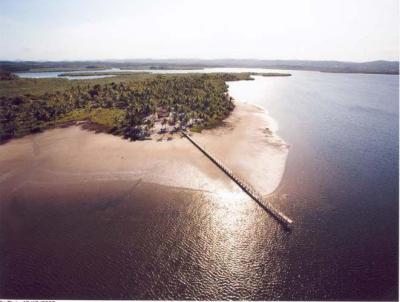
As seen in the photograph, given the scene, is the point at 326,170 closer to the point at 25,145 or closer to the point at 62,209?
the point at 62,209

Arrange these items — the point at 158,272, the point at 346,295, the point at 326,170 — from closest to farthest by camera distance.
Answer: the point at 346,295
the point at 158,272
the point at 326,170

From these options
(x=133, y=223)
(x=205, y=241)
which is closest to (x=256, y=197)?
(x=205, y=241)

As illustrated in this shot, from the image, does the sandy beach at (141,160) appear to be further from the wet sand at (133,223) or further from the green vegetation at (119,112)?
the green vegetation at (119,112)

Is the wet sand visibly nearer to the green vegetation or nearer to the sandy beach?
the sandy beach

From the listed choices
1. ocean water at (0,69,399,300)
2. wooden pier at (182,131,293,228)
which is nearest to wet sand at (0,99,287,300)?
ocean water at (0,69,399,300)

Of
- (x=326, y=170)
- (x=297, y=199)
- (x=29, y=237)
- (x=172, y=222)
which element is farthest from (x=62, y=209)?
(x=326, y=170)

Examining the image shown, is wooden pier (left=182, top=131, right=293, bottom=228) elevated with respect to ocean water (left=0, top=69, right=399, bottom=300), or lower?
elevated

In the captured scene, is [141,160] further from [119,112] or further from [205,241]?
[119,112]
